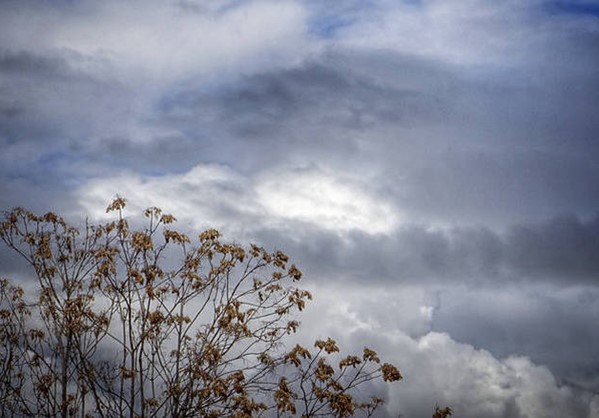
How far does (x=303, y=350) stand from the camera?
1440cm

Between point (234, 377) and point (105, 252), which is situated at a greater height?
point (105, 252)

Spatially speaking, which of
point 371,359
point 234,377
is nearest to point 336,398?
point 371,359

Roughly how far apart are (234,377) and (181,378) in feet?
3.88

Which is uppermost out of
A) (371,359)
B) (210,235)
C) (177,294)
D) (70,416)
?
(210,235)

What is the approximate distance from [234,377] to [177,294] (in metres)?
2.39

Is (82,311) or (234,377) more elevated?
(82,311)

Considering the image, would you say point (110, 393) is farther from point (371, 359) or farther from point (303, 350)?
point (371, 359)

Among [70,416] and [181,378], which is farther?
[70,416]

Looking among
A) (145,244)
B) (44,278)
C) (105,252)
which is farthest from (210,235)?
(44,278)

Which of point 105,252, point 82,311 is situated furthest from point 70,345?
point 105,252

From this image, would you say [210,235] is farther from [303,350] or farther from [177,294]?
[303,350]

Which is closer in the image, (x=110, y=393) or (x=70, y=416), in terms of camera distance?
(x=110, y=393)

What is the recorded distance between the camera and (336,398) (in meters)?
14.6

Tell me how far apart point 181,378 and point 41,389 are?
12.5 ft
